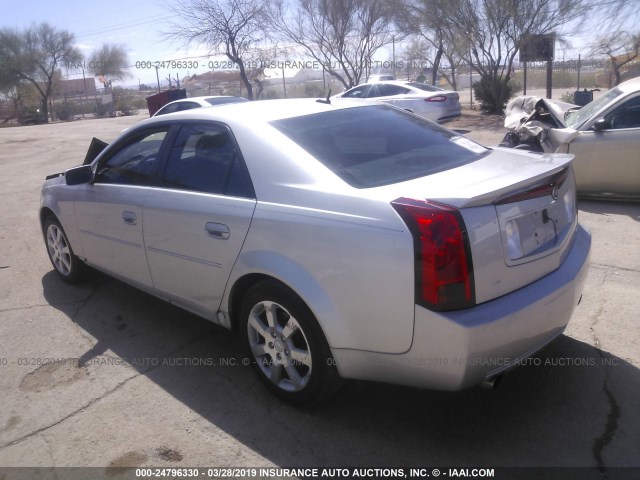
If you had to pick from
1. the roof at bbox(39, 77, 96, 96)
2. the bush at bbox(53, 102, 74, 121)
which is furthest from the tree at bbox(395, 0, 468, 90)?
the roof at bbox(39, 77, 96, 96)

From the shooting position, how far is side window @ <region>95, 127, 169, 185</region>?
13.6 feet

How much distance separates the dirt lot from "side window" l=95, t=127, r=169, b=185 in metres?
1.12

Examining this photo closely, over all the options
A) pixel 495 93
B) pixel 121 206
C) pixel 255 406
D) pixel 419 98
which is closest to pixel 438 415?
pixel 255 406

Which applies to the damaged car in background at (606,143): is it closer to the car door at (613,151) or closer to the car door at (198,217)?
the car door at (613,151)

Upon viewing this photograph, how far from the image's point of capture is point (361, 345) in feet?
9.26

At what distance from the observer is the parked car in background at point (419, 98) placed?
15852mm

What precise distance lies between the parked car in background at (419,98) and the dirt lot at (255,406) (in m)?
11.7

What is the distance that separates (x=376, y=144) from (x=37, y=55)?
48979mm

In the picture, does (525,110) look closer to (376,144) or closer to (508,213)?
(376,144)

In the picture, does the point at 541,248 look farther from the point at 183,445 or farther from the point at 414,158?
the point at 183,445

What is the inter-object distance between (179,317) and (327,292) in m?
2.18

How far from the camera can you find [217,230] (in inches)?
134

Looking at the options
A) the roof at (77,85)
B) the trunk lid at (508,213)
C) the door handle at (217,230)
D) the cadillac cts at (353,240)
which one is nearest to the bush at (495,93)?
the cadillac cts at (353,240)

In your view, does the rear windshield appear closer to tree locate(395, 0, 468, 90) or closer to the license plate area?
the license plate area
